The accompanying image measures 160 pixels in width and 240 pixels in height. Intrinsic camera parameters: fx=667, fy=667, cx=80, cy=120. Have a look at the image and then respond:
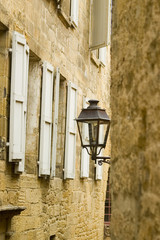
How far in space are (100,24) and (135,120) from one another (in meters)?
10.3

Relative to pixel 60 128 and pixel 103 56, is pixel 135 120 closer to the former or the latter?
pixel 60 128

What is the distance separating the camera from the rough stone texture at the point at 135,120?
2.49 metres

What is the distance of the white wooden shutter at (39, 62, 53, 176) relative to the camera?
901 cm

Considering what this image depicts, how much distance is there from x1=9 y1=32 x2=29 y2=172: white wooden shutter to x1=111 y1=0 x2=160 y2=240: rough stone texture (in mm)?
4473

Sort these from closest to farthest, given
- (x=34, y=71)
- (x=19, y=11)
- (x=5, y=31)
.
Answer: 1. (x=5, y=31)
2. (x=19, y=11)
3. (x=34, y=71)

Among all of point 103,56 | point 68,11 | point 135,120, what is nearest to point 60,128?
point 68,11

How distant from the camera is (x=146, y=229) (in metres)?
2.50

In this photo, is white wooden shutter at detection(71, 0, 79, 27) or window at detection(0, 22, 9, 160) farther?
white wooden shutter at detection(71, 0, 79, 27)

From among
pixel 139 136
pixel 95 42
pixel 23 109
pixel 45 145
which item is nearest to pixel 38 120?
pixel 45 145

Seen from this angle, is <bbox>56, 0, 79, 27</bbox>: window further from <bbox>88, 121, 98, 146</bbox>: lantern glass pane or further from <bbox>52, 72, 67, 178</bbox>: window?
<bbox>88, 121, 98, 146</bbox>: lantern glass pane

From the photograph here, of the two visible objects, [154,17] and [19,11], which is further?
[19,11]

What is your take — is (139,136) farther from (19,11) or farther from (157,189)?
(19,11)

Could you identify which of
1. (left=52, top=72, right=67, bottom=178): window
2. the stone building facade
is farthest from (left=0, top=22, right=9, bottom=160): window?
(left=52, top=72, right=67, bottom=178): window

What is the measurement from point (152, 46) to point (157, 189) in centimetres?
56
